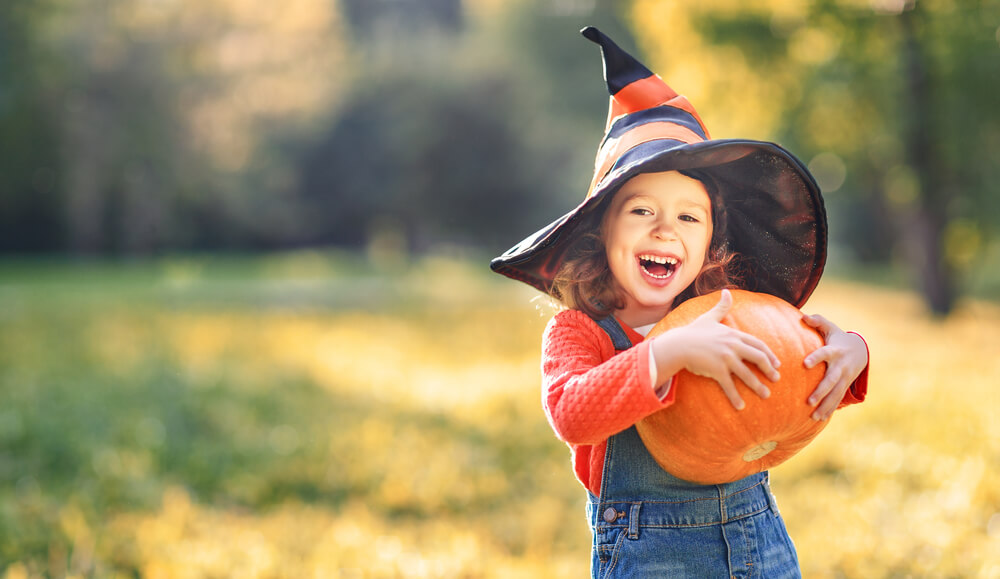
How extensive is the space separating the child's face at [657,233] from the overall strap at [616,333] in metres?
0.10

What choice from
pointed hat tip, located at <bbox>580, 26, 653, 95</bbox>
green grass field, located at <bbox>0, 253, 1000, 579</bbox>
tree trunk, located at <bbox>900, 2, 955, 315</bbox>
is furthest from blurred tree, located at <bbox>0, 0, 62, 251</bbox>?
tree trunk, located at <bbox>900, 2, 955, 315</bbox>

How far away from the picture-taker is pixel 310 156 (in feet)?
110

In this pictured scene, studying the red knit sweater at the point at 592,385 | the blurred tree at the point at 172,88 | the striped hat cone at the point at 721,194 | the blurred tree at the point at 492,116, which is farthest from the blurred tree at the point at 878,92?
the blurred tree at the point at 492,116

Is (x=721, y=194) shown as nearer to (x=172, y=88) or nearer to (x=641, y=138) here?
(x=641, y=138)

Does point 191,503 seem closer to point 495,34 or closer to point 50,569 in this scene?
point 50,569

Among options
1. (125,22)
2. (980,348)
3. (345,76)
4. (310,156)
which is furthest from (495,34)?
(980,348)

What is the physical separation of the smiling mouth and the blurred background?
2160mm

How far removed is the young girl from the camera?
2.10 m

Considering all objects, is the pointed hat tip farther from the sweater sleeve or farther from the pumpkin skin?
the sweater sleeve

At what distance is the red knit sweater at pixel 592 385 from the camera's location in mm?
1895

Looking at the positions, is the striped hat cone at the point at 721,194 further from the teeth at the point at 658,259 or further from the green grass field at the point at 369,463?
the green grass field at the point at 369,463

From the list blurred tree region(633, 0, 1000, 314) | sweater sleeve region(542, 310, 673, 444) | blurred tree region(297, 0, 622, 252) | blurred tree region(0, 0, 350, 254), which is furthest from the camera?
Result: blurred tree region(297, 0, 622, 252)

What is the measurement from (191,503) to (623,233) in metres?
3.88

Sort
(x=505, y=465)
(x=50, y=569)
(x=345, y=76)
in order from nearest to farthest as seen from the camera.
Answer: (x=50, y=569) → (x=505, y=465) → (x=345, y=76)
